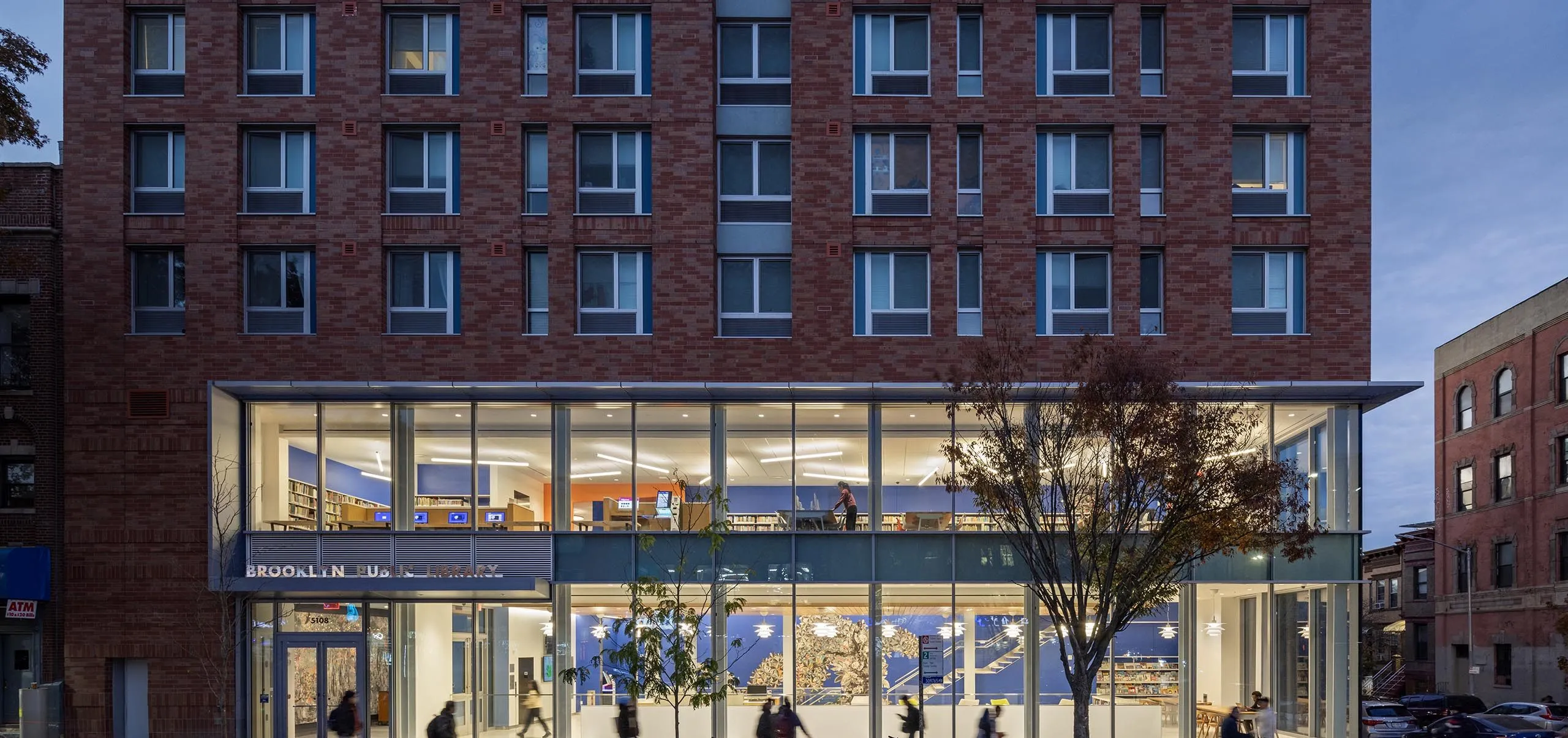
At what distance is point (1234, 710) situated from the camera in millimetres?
23938

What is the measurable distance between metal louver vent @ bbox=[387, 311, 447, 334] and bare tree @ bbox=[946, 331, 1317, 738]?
1123 centimetres

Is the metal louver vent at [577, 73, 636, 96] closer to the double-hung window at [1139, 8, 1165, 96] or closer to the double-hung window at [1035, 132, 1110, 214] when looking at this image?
the double-hung window at [1035, 132, 1110, 214]

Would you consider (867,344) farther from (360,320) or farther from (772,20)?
(360,320)

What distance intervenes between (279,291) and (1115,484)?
57.4ft

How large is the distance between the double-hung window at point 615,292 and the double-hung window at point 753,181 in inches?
82.6

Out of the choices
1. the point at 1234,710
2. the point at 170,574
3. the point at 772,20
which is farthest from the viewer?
the point at 772,20

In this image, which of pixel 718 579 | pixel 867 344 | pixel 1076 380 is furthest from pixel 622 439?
pixel 1076 380

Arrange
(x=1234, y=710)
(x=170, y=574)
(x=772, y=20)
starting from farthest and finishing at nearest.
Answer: (x=772, y=20)
(x=170, y=574)
(x=1234, y=710)

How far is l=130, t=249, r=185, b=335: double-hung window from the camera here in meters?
26.8

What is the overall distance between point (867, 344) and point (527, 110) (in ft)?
28.6

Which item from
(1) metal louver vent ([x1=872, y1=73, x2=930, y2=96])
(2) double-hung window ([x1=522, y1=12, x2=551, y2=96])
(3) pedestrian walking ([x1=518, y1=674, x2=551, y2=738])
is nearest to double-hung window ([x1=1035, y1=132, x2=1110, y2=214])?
(1) metal louver vent ([x1=872, y1=73, x2=930, y2=96])

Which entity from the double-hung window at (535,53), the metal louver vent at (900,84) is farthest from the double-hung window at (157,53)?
the metal louver vent at (900,84)

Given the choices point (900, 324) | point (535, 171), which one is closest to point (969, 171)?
point (900, 324)

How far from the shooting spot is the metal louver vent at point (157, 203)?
26969 mm
